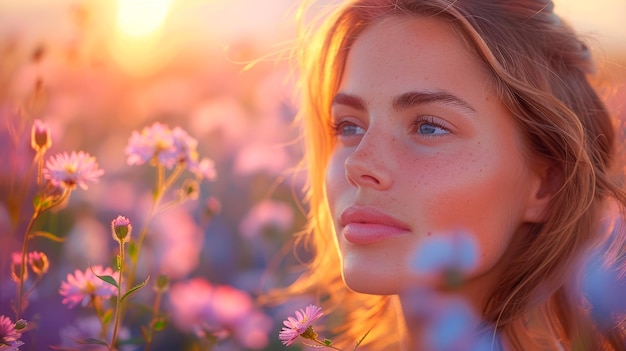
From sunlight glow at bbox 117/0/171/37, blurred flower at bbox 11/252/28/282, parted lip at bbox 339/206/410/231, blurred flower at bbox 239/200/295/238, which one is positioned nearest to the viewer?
blurred flower at bbox 11/252/28/282

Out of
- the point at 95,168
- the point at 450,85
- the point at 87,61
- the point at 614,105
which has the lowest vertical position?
the point at 95,168

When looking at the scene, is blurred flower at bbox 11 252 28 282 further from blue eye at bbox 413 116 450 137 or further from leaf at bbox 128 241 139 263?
blue eye at bbox 413 116 450 137

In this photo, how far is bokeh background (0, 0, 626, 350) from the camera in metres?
2.35

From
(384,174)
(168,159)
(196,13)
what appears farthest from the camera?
(196,13)

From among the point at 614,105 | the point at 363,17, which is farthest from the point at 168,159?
the point at 614,105

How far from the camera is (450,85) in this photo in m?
2.00

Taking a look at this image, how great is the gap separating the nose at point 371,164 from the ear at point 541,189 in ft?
1.38

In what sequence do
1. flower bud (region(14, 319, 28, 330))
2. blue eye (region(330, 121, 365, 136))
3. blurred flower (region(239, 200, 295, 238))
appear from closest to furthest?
flower bud (region(14, 319, 28, 330)), blue eye (region(330, 121, 365, 136)), blurred flower (region(239, 200, 295, 238))

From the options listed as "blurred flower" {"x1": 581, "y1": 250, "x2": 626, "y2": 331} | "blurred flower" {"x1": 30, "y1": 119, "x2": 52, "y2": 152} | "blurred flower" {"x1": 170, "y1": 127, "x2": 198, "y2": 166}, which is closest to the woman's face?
"blurred flower" {"x1": 581, "y1": 250, "x2": 626, "y2": 331}

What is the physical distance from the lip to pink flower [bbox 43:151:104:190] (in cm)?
59

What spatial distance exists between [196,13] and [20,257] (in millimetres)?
1487

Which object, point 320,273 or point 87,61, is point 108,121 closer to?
point 87,61

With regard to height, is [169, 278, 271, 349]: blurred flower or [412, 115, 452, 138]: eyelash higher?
[412, 115, 452, 138]: eyelash

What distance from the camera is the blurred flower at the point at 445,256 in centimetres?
195
